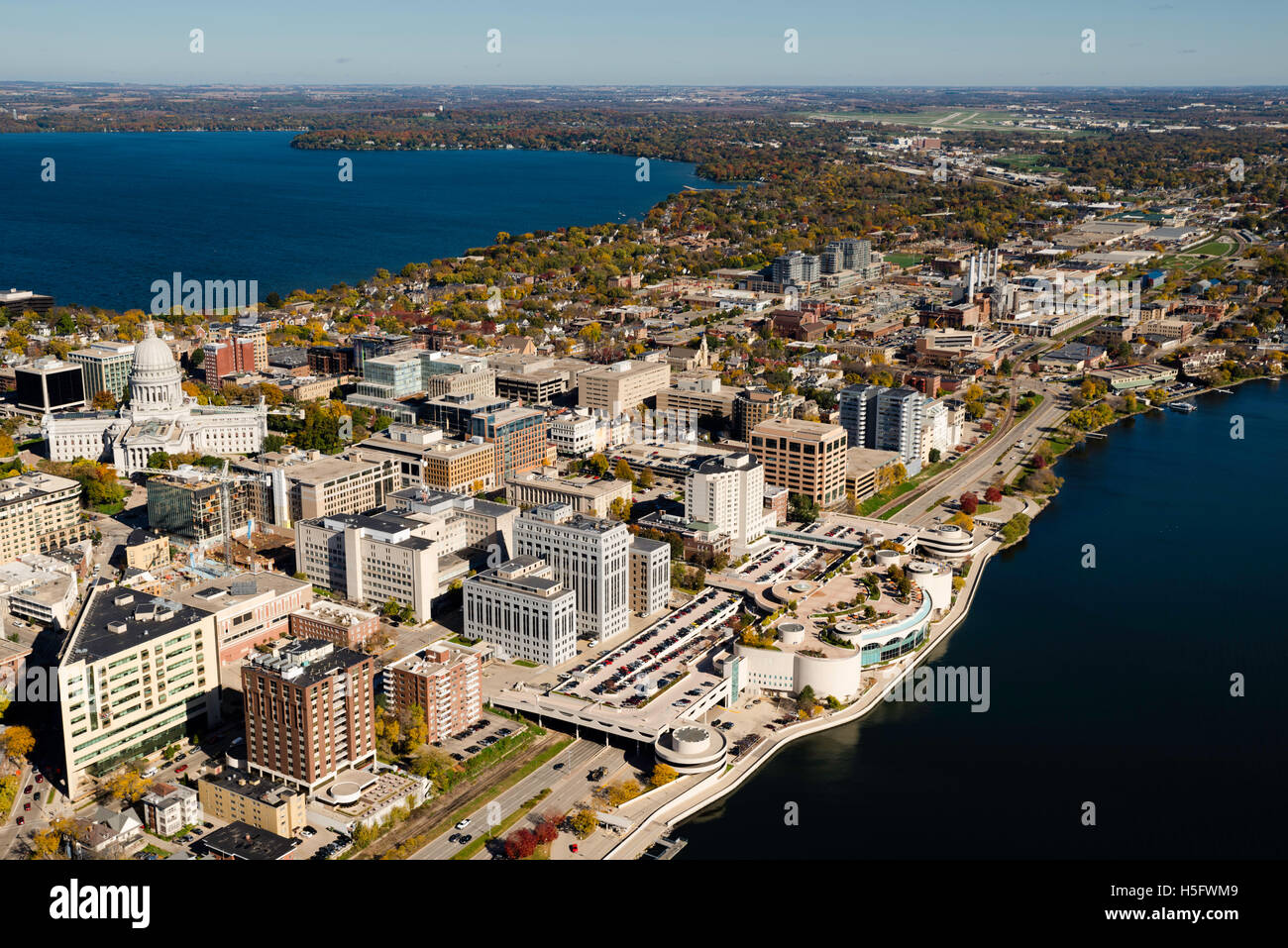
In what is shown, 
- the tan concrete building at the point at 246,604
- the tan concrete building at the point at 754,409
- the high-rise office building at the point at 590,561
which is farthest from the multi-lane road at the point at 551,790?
the tan concrete building at the point at 754,409

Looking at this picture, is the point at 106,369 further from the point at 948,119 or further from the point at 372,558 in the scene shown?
the point at 948,119

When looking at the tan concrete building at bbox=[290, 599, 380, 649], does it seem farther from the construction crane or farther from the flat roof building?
the construction crane

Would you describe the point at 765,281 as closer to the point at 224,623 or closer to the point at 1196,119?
the point at 224,623

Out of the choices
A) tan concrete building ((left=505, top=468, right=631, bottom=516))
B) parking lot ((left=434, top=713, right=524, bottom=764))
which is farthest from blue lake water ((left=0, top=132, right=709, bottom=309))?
Result: parking lot ((left=434, top=713, right=524, bottom=764))

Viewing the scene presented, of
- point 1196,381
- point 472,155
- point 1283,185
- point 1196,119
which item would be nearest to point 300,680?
point 1196,381

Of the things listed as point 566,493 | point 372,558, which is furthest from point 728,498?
point 372,558

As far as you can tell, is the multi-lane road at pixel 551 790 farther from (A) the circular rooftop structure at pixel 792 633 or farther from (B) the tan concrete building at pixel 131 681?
(B) the tan concrete building at pixel 131 681

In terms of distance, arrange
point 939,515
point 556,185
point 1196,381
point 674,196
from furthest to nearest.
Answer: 1. point 556,185
2. point 674,196
3. point 1196,381
4. point 939,515
